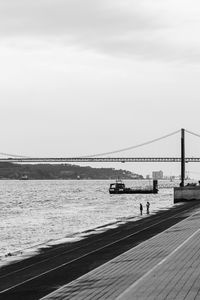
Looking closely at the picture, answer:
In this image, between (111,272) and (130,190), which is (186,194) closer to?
(130,190)

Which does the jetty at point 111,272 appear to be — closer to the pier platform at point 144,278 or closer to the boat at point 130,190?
the pier platform at point 144,278

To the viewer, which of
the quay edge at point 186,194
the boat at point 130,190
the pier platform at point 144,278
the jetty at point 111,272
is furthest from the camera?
the boat at point 130,190

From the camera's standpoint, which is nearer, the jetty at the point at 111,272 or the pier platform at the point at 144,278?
the pier platform at the point at 144,278

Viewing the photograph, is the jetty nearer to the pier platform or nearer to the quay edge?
the pier platform

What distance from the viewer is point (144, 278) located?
53.4 feet

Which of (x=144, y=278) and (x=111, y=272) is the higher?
(x=144, y=278)

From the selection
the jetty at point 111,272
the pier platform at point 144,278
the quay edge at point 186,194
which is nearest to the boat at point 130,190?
the quay edge at point 186,194

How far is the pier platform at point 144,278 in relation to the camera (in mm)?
14000

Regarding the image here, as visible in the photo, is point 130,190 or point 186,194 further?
point 130,190

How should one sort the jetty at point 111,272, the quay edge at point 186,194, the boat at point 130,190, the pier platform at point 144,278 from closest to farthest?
the pier platform at point 144,278, the jetty at point 111,272, the quay edge at point 186,194, the boat at point 130,190

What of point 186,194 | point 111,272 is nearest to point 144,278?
point 111,272

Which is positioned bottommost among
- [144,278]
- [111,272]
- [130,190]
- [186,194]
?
[111,272]

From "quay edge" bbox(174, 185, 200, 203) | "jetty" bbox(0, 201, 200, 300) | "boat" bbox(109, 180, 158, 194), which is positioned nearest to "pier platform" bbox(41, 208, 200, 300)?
"jetty" bbox(0, 201, 200, 300)

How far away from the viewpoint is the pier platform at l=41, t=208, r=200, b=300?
14000 mm
